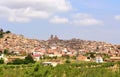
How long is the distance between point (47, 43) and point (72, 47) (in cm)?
1136

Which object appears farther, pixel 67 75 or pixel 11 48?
pixel 11 48

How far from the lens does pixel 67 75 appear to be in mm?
55281

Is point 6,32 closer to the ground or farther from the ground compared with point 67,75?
farther from the ground

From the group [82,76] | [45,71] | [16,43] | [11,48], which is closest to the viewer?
[45,71]

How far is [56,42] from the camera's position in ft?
603

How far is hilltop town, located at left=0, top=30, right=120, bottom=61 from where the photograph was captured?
14012 centimetres

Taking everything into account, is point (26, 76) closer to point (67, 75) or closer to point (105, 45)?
point (67, 75)

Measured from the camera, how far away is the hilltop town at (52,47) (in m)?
140

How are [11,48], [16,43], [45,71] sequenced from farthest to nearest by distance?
1. [16,43]
2. [11,48]
3. [45,71]

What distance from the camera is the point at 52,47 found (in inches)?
6590

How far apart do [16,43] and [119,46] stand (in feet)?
146

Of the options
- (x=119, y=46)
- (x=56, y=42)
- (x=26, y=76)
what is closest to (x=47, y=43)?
(x=56, y=42)

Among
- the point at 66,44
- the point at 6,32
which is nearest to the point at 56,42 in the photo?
the point at 66,44

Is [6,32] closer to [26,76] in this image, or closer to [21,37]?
[21,37]
